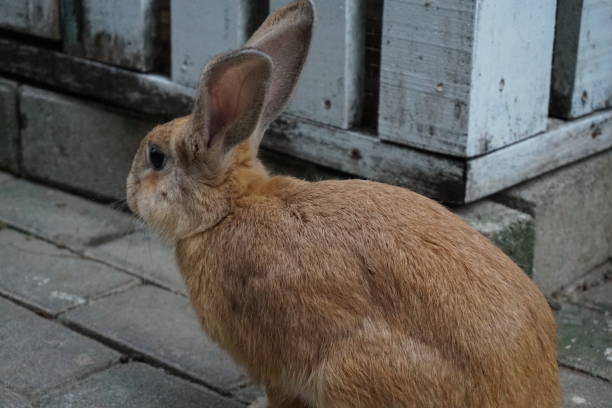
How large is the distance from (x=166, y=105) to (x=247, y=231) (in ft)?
6.08

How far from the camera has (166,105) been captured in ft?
16.3

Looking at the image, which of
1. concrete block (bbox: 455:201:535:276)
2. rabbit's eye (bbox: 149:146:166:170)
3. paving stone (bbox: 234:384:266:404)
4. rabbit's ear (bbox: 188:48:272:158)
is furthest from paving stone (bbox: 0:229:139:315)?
concrete block (bbox: 455:201:535:276)

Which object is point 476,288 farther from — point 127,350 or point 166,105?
point 166,105

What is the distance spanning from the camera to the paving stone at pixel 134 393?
11.8 ft

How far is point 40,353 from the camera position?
3.88 meters

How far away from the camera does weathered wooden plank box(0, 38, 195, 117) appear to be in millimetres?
4938

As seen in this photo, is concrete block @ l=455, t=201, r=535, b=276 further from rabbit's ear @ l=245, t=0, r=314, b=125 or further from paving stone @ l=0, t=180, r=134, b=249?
paving stone @ l=0, t=180, r=134, b=249

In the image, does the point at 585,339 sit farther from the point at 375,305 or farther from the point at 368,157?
the point at 375,305

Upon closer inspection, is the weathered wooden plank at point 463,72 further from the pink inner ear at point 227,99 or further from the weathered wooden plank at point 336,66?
the pink inner ear at point 227,99

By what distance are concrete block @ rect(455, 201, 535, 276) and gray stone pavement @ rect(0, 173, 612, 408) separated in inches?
12.4

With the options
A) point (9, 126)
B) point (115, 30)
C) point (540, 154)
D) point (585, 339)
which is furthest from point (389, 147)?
point (9, 126)

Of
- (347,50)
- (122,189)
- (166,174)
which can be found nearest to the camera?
(166,174)

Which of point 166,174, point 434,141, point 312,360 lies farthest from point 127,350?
point 434,141

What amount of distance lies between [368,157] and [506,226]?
604 millimetres
